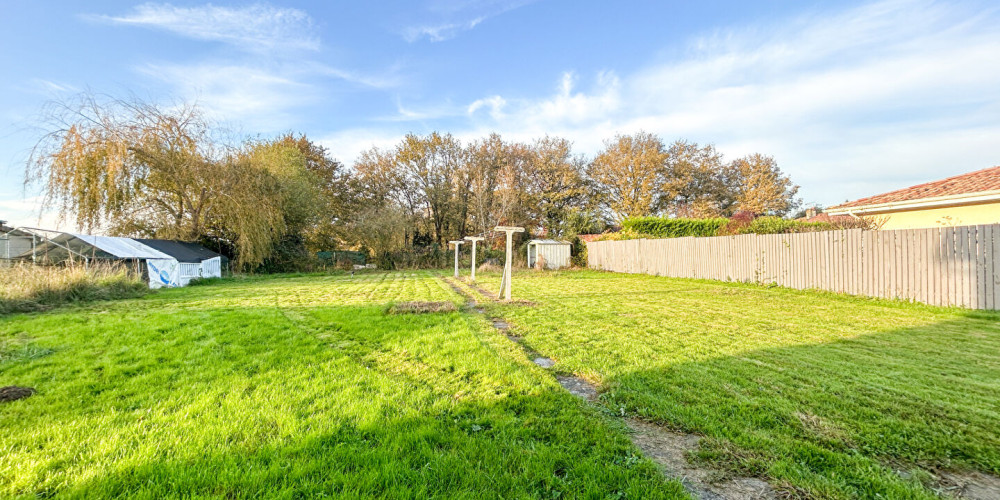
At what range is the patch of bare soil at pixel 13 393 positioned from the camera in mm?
2697

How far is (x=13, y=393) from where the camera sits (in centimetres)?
276

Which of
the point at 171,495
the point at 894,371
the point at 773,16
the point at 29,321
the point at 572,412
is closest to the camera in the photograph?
the point at 171,495

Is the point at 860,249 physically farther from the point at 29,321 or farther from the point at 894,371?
the point at 29,321

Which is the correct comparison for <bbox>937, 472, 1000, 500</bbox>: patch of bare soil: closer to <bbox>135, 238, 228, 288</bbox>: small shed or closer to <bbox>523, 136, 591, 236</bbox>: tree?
<bbox>135, 238, 228, 288</bbox>: small shed

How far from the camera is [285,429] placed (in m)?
2.23

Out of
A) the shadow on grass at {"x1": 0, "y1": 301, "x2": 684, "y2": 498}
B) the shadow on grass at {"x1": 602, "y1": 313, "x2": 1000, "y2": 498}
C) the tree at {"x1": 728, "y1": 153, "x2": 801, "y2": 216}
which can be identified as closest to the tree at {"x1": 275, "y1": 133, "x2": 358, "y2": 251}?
the shadow on grass at {"x1": 0, "y1": 301, "x2": 684, "y2": 498}

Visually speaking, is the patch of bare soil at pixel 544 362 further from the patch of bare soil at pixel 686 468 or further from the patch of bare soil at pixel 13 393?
the patch of bare soil at pixel 13 393

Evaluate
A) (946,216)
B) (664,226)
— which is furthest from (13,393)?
(664,226)

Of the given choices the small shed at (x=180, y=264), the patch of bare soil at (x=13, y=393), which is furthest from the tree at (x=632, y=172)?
the patch of bare soil at (x=13, y=393)

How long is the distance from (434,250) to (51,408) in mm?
22163

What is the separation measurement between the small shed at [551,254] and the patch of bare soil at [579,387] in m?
15.7

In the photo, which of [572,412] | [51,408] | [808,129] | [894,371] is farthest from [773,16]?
[51,408]

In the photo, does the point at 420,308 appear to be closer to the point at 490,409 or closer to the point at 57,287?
the point at 490,409

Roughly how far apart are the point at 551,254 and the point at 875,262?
13.0 metres
